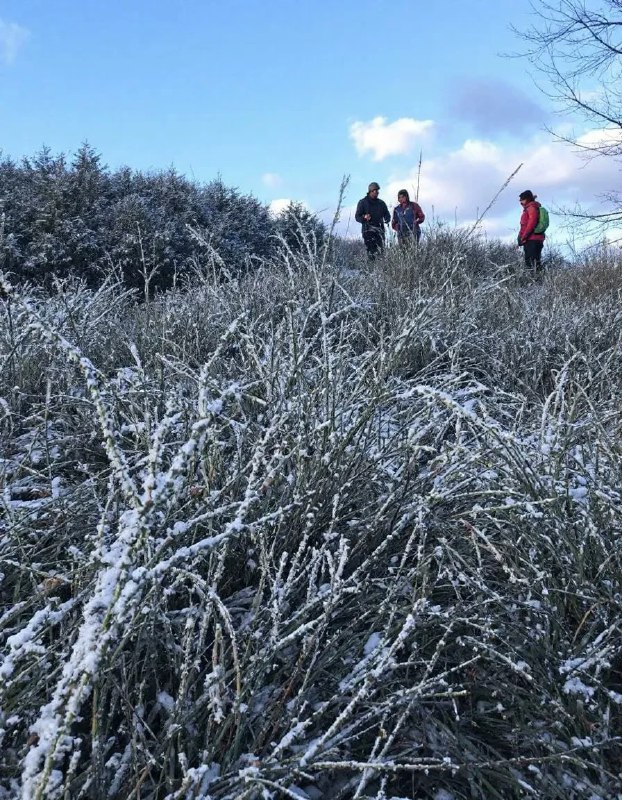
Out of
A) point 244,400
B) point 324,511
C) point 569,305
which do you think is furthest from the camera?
point 569,305

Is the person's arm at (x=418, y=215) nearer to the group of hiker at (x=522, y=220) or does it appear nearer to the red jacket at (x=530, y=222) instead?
the group of hiker at (x=522, y=220)

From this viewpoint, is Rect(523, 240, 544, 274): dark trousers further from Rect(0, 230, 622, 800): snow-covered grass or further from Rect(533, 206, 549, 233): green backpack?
Rect(0, 230, 622, 800): snow-covered grass

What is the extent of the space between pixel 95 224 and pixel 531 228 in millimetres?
6370

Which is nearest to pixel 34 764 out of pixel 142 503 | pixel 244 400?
pixel 142 503

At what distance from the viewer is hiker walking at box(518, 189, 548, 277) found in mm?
9359

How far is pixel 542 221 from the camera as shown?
9391 millimetres

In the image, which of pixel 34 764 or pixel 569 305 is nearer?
pixel 34 764

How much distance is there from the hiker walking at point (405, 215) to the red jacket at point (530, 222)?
217 centimetres

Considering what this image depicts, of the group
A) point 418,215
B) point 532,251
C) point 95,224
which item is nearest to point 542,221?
point 532,251

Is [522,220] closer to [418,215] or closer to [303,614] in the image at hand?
[418,215]

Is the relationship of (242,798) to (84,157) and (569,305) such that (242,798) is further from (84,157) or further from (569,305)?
(84,157)

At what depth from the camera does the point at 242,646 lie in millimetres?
1259

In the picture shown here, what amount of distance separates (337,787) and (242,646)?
0.32 meters

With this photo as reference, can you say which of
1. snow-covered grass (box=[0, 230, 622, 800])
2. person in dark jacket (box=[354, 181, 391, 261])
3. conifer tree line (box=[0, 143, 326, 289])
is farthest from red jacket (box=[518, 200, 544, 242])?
snow-covered grass (box=[0, 230, 622, 800])
